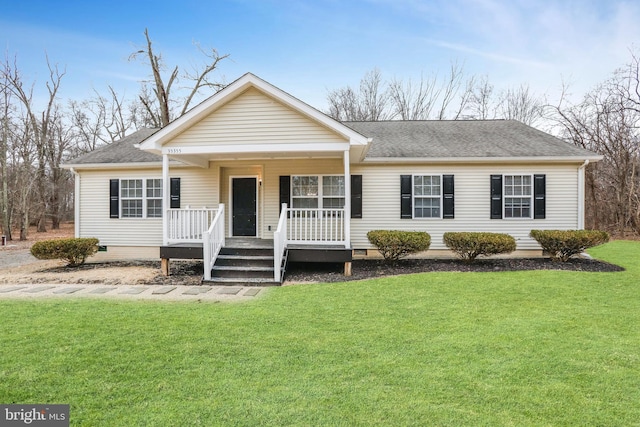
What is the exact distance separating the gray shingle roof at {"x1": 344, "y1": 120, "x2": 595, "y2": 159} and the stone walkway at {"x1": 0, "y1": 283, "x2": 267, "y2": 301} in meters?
6.05

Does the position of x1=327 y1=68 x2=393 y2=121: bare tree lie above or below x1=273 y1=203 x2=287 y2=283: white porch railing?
above

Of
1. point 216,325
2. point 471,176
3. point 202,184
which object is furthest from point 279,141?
point 471,176

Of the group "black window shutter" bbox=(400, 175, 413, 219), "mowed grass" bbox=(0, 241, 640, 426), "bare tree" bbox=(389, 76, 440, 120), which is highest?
"bare tree" bbox=(389, 76, 440, 120)

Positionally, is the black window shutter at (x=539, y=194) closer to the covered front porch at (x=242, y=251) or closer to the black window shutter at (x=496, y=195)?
the black window shutter at (x=496, y=195)

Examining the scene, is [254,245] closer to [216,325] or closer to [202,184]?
[202,184]

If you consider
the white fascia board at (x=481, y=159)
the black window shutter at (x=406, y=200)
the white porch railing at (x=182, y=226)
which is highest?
the white fascia board at (x=481, y=159)

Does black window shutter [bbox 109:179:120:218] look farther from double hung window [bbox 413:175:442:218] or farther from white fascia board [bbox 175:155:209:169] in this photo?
double hung window [bbox 413:175:442:218]

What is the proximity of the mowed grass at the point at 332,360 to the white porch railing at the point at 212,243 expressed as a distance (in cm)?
202

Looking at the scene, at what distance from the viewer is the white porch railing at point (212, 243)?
788 centimetres

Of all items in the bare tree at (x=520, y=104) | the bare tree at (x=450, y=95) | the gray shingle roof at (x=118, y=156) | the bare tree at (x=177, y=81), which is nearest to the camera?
the gray shingle roof at (x=118, y=156)

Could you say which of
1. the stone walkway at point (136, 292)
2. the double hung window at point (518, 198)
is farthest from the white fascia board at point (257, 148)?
the double hung window at point (518, 198)

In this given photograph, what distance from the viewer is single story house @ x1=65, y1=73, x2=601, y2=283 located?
8.59 m

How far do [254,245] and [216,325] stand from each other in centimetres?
461

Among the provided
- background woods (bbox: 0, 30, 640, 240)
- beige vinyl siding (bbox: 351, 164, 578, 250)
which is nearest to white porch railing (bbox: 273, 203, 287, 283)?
beige vinyl siding (bbox: 351, 164, 578, 250)
